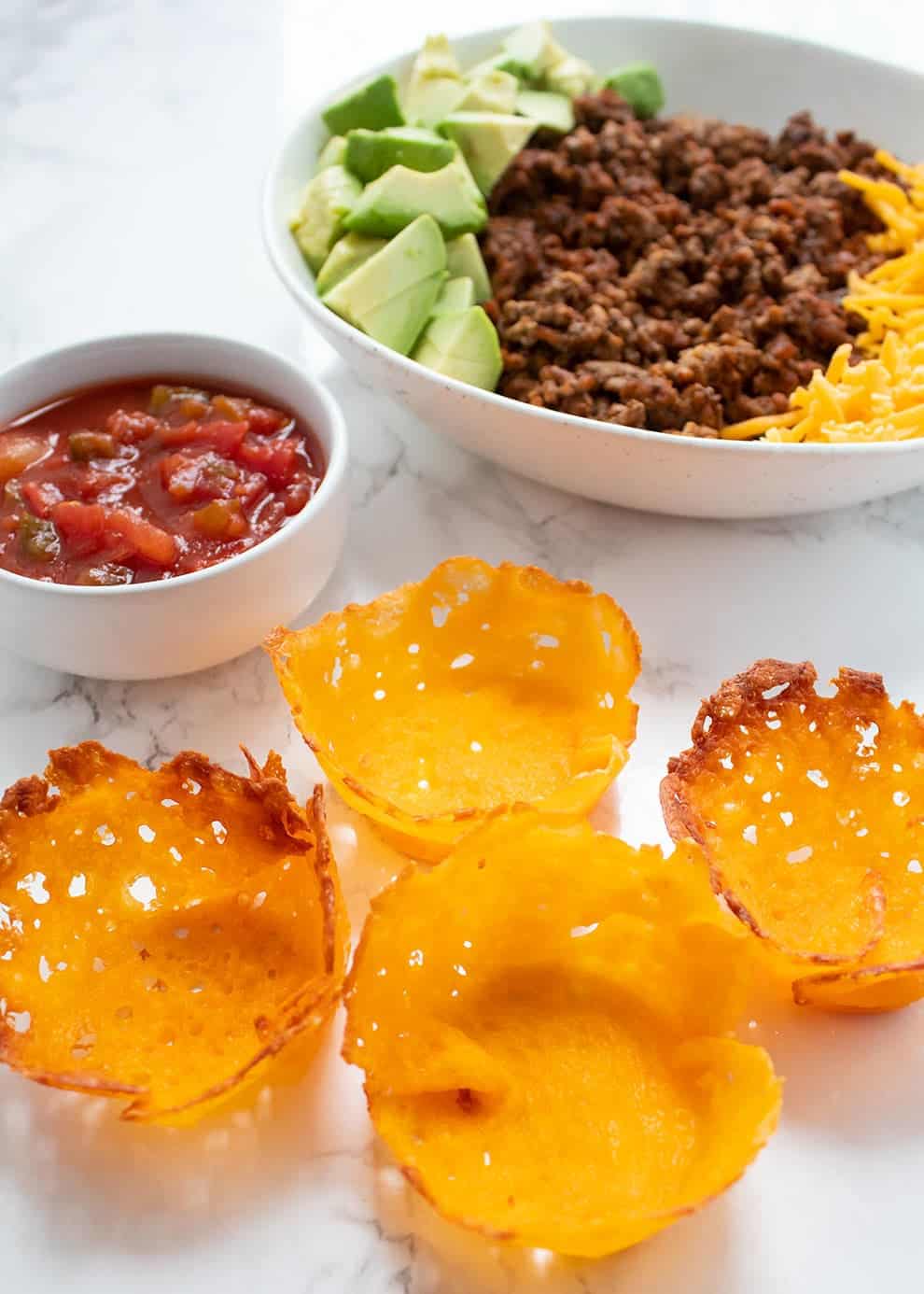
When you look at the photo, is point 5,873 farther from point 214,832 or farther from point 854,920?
point 854,920

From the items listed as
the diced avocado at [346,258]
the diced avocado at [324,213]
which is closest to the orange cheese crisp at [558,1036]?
the diced avocado at [346,258]

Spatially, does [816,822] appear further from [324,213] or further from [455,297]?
[324,213]

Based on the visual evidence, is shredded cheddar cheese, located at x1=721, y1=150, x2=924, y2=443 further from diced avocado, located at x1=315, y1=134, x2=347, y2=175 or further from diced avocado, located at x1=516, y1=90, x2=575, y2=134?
diced avocado, located at x1=315, y1=134, x2=347, y2=175

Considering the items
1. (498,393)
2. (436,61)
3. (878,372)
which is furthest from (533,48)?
(878,372)

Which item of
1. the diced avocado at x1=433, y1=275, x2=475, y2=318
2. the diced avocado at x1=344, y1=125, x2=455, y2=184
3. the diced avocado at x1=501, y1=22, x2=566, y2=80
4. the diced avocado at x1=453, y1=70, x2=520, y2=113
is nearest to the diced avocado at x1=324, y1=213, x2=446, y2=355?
the diced avocado at x1=433, y1=275, x2=475, y2=318

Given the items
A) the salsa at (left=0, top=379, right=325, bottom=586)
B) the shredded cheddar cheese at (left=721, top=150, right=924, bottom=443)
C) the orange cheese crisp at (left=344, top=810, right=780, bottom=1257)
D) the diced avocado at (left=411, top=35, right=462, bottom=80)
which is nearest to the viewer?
the orange cheese crisp at (left=344, top=810, right=780, bottom=1257)

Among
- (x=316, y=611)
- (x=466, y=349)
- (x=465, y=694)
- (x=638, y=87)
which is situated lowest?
(x=316, y=611)

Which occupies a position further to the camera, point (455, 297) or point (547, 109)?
point (547, 109)
